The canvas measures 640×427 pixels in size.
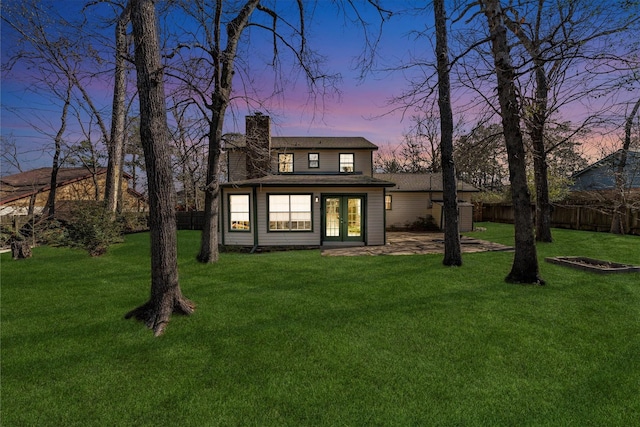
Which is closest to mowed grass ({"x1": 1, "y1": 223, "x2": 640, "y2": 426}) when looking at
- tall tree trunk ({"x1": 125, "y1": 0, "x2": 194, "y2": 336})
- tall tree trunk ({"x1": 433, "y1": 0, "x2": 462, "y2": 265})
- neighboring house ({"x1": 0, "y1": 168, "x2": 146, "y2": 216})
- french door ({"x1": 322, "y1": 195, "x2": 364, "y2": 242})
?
tall tree trunk ({"x1": 125, "y1": 0, "x2": 194, "y2": 336})

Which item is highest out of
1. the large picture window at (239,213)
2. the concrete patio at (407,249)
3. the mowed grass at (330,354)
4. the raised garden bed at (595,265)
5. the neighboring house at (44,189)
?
the neighboring house at (44,189)

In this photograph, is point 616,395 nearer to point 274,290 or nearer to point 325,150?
point 274,290

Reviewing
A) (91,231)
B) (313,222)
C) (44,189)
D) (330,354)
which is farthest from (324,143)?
(44,189)

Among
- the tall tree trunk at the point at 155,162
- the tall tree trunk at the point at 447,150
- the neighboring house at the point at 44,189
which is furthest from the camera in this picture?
the neighboring house at the point at 44,189

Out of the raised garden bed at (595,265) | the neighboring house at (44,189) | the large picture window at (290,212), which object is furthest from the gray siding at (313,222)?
the neighboring house at (44,189)

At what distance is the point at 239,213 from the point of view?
13.2 m

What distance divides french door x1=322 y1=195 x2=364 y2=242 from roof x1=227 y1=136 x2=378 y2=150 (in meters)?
4.03

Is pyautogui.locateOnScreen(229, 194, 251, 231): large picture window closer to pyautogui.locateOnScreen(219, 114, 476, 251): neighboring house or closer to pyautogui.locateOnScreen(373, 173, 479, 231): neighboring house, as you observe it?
pyautogui.locateOnScreen(219, 114, 476, 251): neighboring house

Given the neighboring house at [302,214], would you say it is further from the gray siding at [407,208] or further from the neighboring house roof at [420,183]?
the gray siding at [407,208]

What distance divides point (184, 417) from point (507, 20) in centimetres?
874

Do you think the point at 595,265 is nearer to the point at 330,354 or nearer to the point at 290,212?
the point at 330,354

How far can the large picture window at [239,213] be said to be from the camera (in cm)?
1318

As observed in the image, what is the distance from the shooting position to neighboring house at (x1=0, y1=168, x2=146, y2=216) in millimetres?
18031

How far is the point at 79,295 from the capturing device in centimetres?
607
